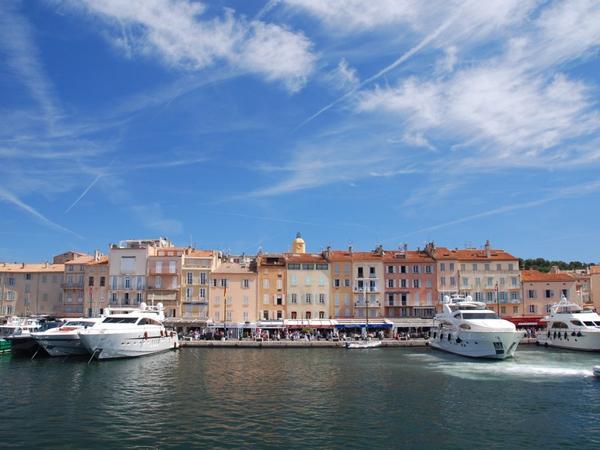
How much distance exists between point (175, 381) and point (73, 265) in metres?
50.4

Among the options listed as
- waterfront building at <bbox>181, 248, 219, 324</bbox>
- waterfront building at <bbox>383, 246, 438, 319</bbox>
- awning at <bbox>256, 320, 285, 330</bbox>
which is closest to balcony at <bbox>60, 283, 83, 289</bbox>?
waterfront building at <bbox>181, 248, 219, 324</bbox>

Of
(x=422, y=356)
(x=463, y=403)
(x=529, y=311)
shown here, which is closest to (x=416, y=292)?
(x=529, y=311)

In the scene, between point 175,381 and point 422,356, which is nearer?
point 175,381

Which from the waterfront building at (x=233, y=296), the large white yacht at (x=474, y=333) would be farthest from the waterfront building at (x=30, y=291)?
the large white yacht at (x=474, y=333)

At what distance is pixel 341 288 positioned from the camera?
85.2m

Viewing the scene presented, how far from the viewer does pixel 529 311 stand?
3418 inches

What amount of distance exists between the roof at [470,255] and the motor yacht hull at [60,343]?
175ft

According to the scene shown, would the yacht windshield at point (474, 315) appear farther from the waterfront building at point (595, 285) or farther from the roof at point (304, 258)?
the waterfront building at point (595, 285)

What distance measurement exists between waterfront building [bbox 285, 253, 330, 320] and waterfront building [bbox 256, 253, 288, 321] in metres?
0.89

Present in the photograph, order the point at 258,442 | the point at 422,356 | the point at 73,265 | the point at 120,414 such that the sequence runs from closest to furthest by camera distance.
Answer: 1. the point at 258,442
2. the point at 120,414
3. the point at 422,356
4. the point at 73,265

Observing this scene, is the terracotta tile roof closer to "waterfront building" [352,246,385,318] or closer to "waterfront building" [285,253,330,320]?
"waterfront building" [285,253,330,320]

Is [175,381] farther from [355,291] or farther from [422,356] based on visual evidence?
[355,291]

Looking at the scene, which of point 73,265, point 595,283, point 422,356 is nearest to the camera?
point 422,356

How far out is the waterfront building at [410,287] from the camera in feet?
280
